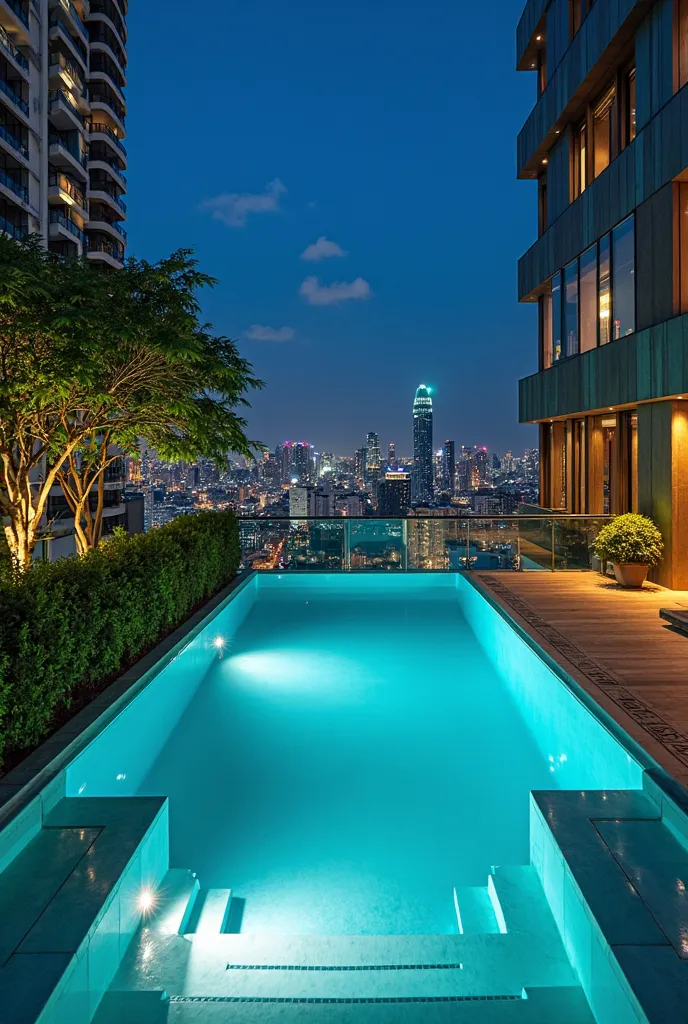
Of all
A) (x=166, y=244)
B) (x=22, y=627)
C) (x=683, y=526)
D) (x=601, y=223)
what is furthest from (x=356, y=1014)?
(x=166, y=244)

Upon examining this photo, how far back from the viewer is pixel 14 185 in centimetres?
2795

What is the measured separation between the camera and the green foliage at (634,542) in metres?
9.93

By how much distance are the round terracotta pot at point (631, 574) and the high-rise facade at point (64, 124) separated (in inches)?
1047

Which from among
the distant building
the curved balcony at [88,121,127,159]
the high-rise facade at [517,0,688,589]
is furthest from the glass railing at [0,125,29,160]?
the distant building

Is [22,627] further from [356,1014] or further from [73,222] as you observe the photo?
[73,222]

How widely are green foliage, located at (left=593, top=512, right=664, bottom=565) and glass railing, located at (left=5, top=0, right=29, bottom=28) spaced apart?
105ft

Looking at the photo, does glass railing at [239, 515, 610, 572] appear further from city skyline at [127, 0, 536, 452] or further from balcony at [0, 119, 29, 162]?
city skyline at [127, 0, 536, 452]

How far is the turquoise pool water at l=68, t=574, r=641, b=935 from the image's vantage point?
3781 mm

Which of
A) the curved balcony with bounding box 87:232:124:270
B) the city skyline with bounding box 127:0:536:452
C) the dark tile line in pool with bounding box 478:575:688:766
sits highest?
the city skyline with bounding box 127:0:536:452

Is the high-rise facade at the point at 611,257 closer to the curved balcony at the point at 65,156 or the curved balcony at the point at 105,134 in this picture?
the curved balcony at the point at 65,156

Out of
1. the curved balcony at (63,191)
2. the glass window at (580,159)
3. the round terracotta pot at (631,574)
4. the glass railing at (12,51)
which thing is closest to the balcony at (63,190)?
the curved balcony at (63,191)

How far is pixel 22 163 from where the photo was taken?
1128 inches

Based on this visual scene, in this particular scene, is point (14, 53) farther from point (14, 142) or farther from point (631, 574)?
point (631, 574)

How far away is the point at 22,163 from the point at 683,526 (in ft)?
101
